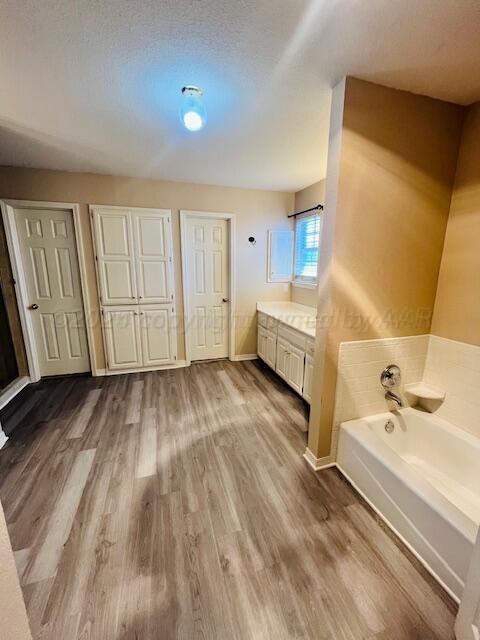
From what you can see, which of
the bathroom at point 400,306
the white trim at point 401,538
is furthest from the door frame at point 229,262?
the white trim at point 401,538

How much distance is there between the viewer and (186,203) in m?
3.45

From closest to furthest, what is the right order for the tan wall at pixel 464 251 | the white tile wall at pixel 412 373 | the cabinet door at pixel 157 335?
the tan wall at pixel 464 251 → the white tile wall at pixel 412 373 → the cabinet door at pixel 157 335

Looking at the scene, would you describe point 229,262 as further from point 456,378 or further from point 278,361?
point 456,378

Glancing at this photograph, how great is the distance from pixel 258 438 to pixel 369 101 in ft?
8.01

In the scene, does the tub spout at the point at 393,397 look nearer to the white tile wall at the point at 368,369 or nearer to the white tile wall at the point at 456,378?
the white tile wall at the point at 368,369

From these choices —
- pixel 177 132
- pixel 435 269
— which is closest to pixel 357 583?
pixel 435 269

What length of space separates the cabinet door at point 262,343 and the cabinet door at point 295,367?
740 millimetres

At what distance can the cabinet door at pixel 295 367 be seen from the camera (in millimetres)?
2668

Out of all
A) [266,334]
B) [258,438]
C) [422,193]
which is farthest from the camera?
[266,334]

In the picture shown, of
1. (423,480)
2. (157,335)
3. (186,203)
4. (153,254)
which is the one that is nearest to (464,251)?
(423,480)

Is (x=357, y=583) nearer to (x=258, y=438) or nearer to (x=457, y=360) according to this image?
(x=258, y=438)

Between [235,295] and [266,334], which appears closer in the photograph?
Answer: [266,334]

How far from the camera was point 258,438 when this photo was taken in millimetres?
2260

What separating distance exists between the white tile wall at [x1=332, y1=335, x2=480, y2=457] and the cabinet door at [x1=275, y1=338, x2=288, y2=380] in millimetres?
1151
